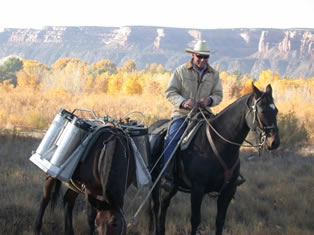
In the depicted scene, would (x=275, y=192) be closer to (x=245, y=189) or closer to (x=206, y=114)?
(x=245, y=189)

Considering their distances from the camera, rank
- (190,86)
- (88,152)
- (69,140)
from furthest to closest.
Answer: (190,86) → (88,152) → (69,140)

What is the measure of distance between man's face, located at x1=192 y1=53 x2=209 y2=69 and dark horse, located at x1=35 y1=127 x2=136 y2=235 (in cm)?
170

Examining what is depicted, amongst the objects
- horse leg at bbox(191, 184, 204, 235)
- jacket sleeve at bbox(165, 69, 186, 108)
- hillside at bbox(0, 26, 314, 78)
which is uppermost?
hillside at bbox(0, 26, 314, 78)

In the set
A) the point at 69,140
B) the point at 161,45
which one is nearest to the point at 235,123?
the point at 69,140

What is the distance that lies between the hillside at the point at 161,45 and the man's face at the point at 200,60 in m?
154

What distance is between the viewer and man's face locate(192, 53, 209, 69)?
5.89 metres

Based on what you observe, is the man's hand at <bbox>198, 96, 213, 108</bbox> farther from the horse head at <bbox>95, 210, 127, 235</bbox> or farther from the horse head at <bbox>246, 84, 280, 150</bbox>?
the horse head at <bbox>95, 210, 127, 235</bbox>

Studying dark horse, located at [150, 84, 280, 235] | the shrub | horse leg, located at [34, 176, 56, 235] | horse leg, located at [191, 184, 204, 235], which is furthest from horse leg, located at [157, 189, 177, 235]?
the shrub

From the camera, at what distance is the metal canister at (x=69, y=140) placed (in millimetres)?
4555

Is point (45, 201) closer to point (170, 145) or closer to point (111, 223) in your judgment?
point (170, 145)

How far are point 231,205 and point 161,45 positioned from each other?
580ft

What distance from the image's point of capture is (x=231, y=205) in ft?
26.7

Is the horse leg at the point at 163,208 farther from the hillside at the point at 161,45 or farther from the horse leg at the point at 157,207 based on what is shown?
the hillside at the point at 161,45

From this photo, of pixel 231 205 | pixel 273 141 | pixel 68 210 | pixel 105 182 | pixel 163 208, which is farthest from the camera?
pixel 231 205
